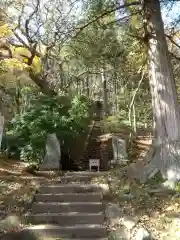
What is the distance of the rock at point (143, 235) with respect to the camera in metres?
6.55

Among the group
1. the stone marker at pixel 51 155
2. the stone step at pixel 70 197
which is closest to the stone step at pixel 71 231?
the stone step at pixel 70 197

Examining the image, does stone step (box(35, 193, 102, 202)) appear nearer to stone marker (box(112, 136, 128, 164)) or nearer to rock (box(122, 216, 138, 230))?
rock (box(122, 216, 138, 230))

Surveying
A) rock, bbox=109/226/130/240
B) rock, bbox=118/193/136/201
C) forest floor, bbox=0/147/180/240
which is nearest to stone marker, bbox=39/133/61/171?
forest floor, bbox=0/147/180/240

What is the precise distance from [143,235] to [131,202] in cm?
160

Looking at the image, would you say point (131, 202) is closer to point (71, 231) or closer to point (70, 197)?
point (70, 197)

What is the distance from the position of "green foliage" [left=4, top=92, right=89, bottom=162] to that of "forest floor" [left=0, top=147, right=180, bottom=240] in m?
3.39

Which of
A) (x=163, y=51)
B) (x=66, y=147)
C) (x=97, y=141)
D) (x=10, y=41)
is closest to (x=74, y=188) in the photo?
(x=163, y=51)

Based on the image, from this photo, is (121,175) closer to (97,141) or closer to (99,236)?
(99,236)

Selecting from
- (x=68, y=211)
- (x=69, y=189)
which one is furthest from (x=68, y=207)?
(x=69, y=189)

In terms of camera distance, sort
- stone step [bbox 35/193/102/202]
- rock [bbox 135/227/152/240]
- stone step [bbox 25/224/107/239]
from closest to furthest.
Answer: rock [bbox 135/227/152/240]
stone step [bbox 25/224/107/239]
stone step [bbox 35/193/102/202]

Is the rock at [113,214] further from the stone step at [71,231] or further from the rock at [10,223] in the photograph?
the rock at [10,223]

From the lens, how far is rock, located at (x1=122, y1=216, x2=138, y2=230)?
717cm

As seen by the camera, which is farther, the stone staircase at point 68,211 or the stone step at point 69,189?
the stone step at point 69,189

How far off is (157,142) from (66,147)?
223 inches
